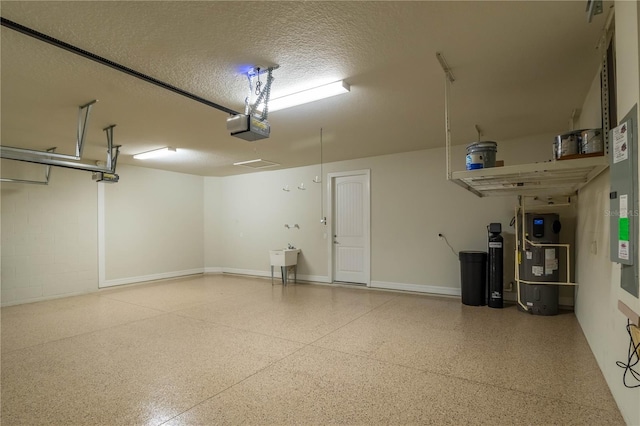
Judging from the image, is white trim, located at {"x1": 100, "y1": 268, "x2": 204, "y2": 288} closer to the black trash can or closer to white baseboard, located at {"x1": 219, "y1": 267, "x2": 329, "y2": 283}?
white baseboard, located at {"x1": 219, "y1": 267, "x2": 329, "y2": 283}

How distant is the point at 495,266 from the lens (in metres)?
4.84

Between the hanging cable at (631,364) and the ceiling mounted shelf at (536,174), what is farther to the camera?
the ceiling mounted shelf at (536,174)

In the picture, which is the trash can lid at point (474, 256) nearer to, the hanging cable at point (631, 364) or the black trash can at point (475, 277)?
the black trash can at point (475, 277)

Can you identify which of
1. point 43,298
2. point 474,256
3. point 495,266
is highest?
point 474,256

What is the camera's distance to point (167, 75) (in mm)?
2865

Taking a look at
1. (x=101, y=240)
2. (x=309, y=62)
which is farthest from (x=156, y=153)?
(x=309, y=62)

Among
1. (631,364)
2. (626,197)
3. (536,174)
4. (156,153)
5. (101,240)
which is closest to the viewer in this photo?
(626,197)

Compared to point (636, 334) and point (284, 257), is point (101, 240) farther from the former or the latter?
point (636, 334)

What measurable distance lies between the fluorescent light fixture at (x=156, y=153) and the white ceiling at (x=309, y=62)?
103cm

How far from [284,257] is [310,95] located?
431cm

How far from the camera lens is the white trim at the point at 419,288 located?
18.3 ft

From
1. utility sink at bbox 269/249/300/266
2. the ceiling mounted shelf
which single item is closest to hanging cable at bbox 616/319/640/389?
the ceiling mounted shelf

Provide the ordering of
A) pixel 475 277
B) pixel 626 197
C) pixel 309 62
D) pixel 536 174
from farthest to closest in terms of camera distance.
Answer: pixel 475 277, pixel 536 174, pixel 309 62, pixel 626 197

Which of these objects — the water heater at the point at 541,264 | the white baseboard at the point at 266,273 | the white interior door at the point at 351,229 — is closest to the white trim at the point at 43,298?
the white baseboard at the point at 266,273
